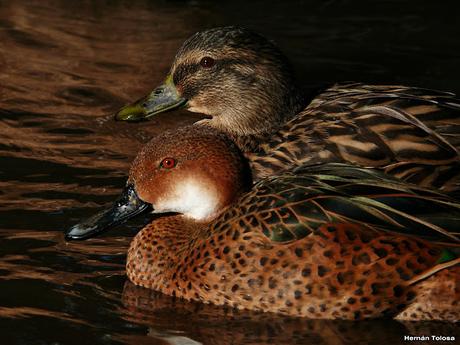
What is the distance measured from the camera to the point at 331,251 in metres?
7.32

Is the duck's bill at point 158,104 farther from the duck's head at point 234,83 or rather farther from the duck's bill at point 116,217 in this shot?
the duck's bill at point 116,217

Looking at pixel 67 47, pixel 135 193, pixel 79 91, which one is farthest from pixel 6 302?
pixel 67 47

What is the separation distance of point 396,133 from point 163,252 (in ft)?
6.05

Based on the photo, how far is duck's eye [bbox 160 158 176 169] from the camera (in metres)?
8.12

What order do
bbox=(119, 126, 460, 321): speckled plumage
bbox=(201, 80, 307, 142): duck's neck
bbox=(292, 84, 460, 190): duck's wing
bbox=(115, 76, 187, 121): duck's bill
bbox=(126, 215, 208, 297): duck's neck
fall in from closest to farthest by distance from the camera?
bbox=(119, 126, 460, 321): speckled plumage → bbox=(126, 215, 208, 297): duck's neck → bbox=(292, 84, 460, 190): duck's wing → bbox=(201, 80, 307, 142): duck's neck → bbox=(115, 76, 187, 121): duck's bill

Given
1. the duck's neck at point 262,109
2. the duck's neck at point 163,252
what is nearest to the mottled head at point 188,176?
the duck's neck at point 163,252

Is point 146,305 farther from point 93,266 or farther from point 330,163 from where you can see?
point 330,163

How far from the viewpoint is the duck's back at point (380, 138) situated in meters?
8.51

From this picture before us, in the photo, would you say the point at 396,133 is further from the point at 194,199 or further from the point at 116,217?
the point at 116,217

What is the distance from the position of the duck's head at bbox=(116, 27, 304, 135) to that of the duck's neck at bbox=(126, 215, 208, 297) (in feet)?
4.61

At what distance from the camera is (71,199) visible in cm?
926

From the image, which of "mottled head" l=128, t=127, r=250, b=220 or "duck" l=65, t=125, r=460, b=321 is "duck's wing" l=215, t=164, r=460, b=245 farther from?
"mottled head" l=128, t=127, r=250, b=220

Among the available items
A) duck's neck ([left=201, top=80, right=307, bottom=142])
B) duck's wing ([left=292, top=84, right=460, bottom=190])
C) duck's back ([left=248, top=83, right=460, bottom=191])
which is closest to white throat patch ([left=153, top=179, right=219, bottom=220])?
duck's back ([left=248, top=83, right=460, bottom=191])

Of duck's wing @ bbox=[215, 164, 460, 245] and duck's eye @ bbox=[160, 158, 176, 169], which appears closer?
duck's wing @ bbox=[215, 164, 460, 245]
